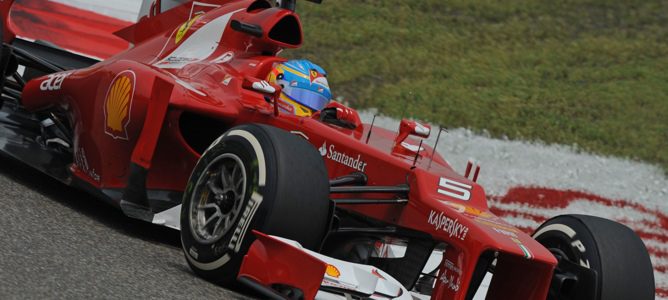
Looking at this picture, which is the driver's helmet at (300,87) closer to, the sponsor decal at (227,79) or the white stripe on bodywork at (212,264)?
the sponsor decal at (227,79)

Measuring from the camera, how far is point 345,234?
6.09 m

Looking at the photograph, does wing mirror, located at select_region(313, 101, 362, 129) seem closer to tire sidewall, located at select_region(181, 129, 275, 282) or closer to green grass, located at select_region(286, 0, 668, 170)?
tire sidewall, located at select_region(181, 129, 275, 282)

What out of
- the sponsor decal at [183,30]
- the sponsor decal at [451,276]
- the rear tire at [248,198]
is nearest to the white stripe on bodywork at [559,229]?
the sponsor decal at [451,276]

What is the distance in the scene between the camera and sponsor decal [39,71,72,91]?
7.51 m

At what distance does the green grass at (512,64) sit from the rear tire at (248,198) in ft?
29.4

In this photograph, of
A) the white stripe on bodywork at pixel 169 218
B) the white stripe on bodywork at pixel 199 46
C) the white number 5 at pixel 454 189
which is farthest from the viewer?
the white stripe on bodywork at pixel 199 46

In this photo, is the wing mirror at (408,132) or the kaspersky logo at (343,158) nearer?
the kaspersky logo at (343,158)

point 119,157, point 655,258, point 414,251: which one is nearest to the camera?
point 414,251

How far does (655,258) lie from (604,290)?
4520 millimetres

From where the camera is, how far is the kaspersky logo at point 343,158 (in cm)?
623

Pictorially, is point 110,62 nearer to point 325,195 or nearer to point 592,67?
point 325,195

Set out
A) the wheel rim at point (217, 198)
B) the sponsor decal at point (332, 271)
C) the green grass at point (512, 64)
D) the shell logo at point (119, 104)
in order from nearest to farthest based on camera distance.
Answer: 1. the sponsor decal at point (332, 271)
2. the wheel rim at point (217, 198)
3. the shell logo at point (119, 104)
4. the green grass at point (512, 64)

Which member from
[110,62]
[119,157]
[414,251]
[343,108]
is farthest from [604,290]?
[110,62]

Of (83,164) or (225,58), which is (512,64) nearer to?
(225,58)
